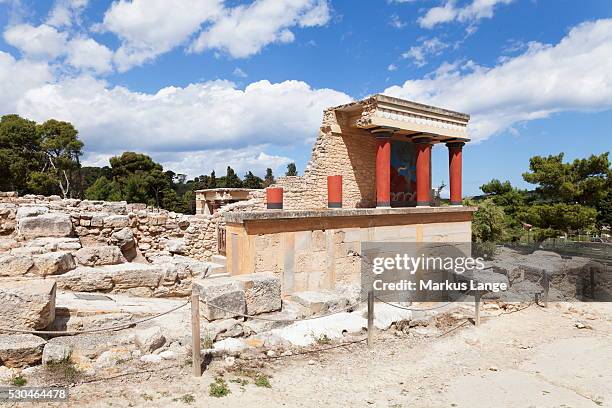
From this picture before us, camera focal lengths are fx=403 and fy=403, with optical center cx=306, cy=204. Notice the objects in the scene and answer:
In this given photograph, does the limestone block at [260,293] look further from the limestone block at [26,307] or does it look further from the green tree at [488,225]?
the green tree at [488,225]

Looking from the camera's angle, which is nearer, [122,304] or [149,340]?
[149,340]

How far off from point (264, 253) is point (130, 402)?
3982 mm

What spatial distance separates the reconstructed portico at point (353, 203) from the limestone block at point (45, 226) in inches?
132

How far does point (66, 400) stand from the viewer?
3.85 meters

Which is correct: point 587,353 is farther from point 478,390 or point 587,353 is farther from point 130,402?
point 130,402

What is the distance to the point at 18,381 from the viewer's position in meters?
4.05

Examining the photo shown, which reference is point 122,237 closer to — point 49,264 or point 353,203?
point 49,264

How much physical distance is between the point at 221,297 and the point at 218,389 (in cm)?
179

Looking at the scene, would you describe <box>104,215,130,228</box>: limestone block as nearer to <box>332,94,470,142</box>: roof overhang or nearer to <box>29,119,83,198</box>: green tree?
<box>332,94,470,142</box>: roof overhang

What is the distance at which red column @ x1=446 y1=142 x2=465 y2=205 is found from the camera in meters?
14.3

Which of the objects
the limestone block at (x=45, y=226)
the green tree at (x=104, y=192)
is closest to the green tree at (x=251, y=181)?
the green tree at (x=104, y=192)

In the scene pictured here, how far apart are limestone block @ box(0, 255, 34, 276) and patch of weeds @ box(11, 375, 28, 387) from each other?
272 cm

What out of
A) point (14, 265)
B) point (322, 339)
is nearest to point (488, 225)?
point (322, 339)

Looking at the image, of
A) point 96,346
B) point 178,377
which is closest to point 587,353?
point 178,377
